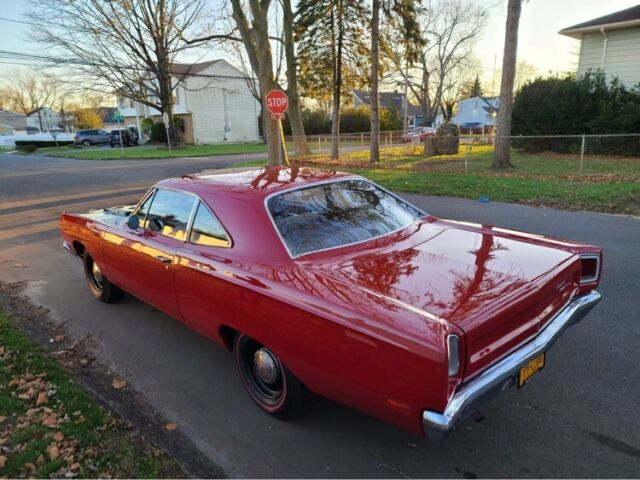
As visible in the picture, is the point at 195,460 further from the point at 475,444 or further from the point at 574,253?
the point at 574,253

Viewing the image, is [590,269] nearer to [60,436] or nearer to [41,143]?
[60,436]

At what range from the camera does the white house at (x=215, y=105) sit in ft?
148

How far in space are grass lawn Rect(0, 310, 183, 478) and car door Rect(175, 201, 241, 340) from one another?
0.86 metres

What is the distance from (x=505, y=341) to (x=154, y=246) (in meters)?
2.75

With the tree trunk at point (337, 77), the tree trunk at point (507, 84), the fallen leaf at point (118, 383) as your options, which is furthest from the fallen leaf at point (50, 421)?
the tree trunk at point (337, 77)

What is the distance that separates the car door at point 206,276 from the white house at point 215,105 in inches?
1735

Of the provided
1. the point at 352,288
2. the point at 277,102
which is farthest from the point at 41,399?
the point at 277,102

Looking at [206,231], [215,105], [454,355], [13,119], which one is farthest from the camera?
[13,119]

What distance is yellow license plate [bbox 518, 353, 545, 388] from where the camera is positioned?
2.44 m

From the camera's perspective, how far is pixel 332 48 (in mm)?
22641

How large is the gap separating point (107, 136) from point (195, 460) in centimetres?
5432

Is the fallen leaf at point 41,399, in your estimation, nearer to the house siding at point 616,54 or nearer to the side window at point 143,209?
the side window at point 143,209

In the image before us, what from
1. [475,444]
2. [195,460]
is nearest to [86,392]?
[195,460]

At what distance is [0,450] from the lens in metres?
2.67
